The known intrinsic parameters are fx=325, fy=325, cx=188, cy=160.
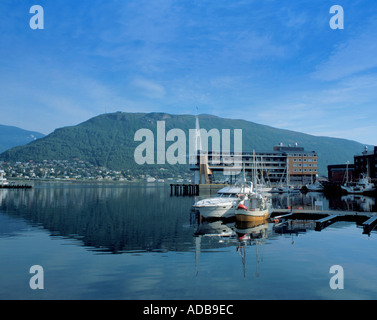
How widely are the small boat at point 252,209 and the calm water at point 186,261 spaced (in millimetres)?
1867

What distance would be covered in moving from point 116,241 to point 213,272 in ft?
46.9

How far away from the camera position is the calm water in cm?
1819

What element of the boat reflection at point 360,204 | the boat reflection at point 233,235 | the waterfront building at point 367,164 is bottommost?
the boat reflection at point 360,204

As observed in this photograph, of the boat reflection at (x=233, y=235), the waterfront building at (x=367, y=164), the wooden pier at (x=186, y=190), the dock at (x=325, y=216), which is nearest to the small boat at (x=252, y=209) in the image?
the boat reflection at (x=233, y=235)

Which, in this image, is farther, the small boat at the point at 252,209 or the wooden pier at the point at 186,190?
the wooden pier at the point at 186,190

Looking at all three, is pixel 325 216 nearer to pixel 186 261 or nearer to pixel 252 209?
pixel 252 209

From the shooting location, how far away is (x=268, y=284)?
761 inches

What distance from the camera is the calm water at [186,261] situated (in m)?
18.2

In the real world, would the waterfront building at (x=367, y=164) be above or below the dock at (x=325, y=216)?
above

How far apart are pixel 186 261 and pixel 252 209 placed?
890 inches

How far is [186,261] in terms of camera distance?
80.7 feet

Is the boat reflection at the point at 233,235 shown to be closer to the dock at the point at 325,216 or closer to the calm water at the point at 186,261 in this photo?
the calm water at the point at 186,261

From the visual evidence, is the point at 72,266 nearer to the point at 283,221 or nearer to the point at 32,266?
the point at 32,266

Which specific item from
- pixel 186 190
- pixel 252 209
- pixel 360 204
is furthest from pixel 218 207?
pixel 186 190
